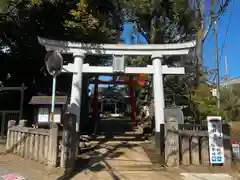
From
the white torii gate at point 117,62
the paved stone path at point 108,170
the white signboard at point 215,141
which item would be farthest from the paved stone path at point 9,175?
the white signboard at point 215,141

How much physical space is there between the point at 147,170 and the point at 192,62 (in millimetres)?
8952

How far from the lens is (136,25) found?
14430 millimetres

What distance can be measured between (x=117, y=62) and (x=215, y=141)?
4.58 m

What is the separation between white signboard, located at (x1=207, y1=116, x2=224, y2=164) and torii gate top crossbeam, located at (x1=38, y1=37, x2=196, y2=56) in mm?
3592

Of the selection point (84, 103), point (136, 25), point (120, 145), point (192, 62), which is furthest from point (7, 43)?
point (192, 62)

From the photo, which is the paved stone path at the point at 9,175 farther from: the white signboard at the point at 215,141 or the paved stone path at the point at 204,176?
the white signboard at the point at 215,141

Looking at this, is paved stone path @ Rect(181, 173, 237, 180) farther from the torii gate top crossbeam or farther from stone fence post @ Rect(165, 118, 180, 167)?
the torii gate top crossbeam

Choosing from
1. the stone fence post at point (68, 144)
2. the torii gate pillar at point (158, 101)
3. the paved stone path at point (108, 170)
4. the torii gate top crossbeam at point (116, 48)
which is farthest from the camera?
the torii gate top crossbeam at point (116, 48)

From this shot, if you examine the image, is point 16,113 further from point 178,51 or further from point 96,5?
point 178,51

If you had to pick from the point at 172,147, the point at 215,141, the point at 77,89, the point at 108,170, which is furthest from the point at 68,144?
the point at 215,141

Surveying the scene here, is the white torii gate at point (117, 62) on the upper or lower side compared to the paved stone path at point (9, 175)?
upper

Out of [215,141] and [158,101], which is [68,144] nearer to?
[158,101]

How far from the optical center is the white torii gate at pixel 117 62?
28.5ft

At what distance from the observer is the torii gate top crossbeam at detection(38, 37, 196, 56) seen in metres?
8.86
